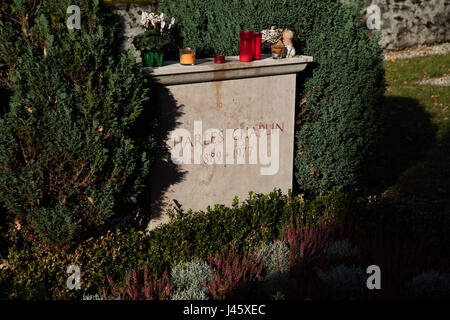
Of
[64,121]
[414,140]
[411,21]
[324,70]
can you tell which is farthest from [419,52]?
[64,121]

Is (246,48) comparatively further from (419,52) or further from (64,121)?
(419,52)

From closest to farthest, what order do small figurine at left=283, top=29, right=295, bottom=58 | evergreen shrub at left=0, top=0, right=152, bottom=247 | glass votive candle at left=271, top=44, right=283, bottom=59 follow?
evergreen shrub at left=0, top=0, right=152, bottom=247 < glass votive candle at left=271, top=44, right=283, bottom=59 < small figurine at left=283, top=29, right=295, bottom=58

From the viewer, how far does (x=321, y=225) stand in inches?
206

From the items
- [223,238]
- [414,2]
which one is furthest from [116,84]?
[414,2]

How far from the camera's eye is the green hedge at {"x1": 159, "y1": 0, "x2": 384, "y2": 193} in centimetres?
602

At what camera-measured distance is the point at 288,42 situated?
581cm

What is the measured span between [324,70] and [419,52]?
1266cm

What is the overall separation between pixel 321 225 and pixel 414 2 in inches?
593

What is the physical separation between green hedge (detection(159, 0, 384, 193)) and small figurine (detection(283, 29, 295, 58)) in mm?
407

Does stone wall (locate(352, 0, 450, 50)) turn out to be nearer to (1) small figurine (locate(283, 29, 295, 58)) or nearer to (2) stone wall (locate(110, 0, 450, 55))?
(2) stone wall (locate(110, 0, 450, 55))

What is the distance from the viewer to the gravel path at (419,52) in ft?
54.8

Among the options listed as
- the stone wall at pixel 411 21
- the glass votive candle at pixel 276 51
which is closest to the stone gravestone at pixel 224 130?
the glass votive candle at pixel 276 51

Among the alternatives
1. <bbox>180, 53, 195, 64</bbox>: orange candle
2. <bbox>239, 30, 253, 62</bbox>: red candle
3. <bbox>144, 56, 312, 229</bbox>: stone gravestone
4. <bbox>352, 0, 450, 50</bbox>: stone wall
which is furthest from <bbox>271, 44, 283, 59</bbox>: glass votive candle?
<bbox>352, 0, 450, 50</bbox>: stone wall

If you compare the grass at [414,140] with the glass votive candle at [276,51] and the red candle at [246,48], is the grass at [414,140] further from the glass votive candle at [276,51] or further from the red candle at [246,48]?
the red candle at [246,48]
